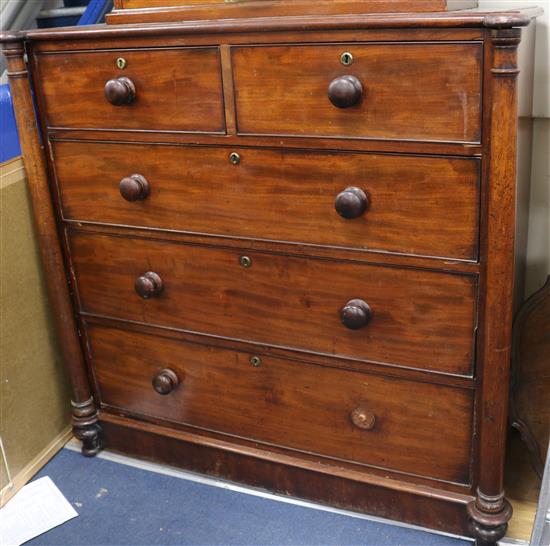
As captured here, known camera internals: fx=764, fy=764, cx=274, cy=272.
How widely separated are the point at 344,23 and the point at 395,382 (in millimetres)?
711

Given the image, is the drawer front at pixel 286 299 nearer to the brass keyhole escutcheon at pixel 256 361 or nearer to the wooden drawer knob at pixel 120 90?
the brass keyhole escutcheon at pixel 256 361

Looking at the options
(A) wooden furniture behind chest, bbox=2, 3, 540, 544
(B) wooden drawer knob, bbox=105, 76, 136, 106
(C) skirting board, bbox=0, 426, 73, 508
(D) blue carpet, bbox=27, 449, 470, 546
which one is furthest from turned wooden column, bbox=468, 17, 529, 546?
(C) skirting board, bbox=0, 426, 73, 508

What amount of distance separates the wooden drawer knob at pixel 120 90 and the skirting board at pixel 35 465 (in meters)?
0.96

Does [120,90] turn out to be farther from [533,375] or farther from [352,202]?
[533,375]

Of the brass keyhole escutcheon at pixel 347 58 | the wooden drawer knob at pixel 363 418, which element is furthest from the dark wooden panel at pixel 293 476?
the brass keyhole escutcheon at pixel 347 58

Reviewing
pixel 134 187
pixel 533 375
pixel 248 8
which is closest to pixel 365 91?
pixel 248 8

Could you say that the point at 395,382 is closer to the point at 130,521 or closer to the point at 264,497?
the point at 264,497

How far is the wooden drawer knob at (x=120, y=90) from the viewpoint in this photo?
154 cm

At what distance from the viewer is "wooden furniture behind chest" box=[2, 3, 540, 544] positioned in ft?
4.40

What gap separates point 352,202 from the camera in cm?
142

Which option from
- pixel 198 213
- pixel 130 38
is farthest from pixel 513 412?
pixel 130 38

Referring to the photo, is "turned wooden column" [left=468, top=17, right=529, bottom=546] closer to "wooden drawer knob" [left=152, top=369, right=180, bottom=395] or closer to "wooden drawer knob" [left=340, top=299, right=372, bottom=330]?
"wooden drawer knob" [left=340, top=299, right=372, bottom=330]

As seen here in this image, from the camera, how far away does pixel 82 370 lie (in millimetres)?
1929

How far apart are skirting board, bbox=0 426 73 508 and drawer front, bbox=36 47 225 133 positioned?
2.79 ft
